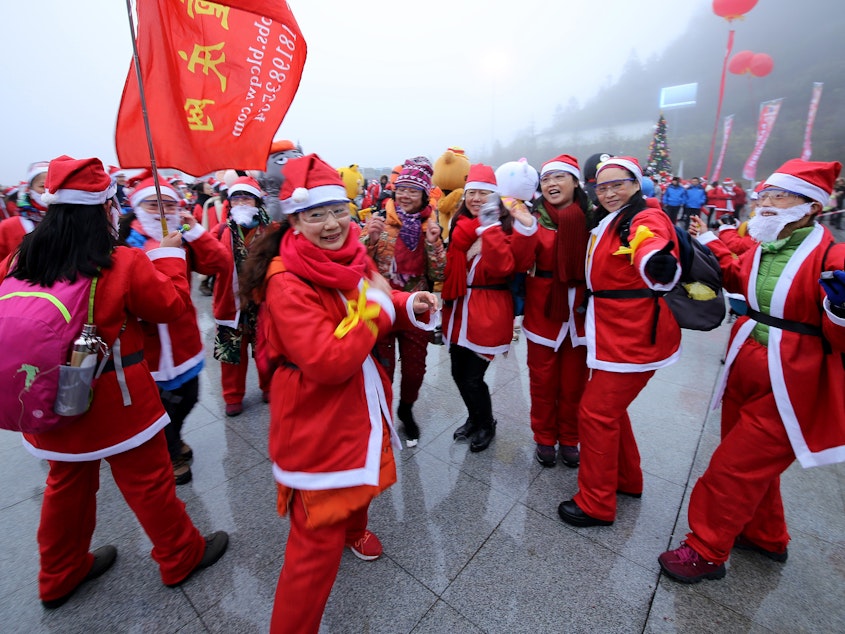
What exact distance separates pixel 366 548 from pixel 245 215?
2642mm

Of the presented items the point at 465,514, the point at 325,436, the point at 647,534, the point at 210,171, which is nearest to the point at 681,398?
the point at 647,534

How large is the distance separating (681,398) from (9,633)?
461 cm

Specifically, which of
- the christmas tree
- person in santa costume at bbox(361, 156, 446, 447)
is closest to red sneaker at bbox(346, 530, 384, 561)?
person in santa costume at bbox(361, 156, 446, 447)

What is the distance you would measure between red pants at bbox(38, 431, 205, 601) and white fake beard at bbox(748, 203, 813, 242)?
291cm

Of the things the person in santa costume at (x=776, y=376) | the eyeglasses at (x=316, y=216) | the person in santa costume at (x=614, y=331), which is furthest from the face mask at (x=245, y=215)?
the person in santa costume at (x=776, y=376)

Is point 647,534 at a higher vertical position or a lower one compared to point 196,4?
lower

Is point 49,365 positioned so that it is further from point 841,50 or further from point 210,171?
point 841,50

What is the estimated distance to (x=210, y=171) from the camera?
219cm

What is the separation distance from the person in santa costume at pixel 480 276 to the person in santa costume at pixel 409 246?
15cm

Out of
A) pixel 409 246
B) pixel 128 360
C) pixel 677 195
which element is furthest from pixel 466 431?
pixel 677 195

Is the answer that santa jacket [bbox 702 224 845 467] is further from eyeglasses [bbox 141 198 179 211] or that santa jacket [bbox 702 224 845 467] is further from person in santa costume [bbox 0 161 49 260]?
person in santa costume [bbox 0 161 49 260]

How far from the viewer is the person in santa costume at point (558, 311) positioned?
8.12 feet

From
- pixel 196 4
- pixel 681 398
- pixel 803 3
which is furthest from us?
pixel 803 3

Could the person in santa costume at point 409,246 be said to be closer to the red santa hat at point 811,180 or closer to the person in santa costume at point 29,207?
the red santa hat at point 811,180
